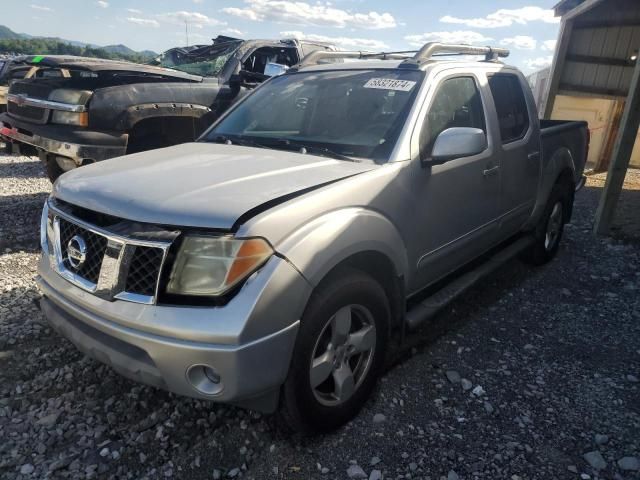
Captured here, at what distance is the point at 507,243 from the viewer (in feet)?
14.2

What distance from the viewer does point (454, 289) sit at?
10.5 feet

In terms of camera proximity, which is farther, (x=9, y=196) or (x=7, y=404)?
(x=9, y=196)

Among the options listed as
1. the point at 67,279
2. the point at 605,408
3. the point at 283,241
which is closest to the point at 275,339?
the point at 283,241

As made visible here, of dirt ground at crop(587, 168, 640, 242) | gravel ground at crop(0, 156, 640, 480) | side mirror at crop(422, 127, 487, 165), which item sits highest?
side mirror at crop(422, 127, 487, 165)

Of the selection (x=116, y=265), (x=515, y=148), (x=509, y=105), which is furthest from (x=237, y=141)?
(x=509, y=105)

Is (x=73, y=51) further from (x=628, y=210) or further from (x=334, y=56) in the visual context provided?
(x=628, y=210)

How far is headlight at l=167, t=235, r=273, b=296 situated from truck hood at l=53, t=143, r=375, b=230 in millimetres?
77

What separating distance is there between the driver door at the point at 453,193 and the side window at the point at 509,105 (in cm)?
32

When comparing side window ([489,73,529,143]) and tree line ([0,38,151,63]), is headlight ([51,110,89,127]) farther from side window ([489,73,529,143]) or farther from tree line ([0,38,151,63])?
side window ([489,73,529,143])

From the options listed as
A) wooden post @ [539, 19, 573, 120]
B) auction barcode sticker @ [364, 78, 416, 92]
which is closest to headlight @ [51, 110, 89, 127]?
auction barcode sticker @ [364, 78, 416, 92]

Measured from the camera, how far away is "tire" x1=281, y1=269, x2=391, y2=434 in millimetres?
2096

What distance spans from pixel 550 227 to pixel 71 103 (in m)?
4.97

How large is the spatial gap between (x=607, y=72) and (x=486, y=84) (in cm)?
689

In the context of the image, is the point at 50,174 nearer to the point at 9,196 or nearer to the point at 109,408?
the point at 9,196
